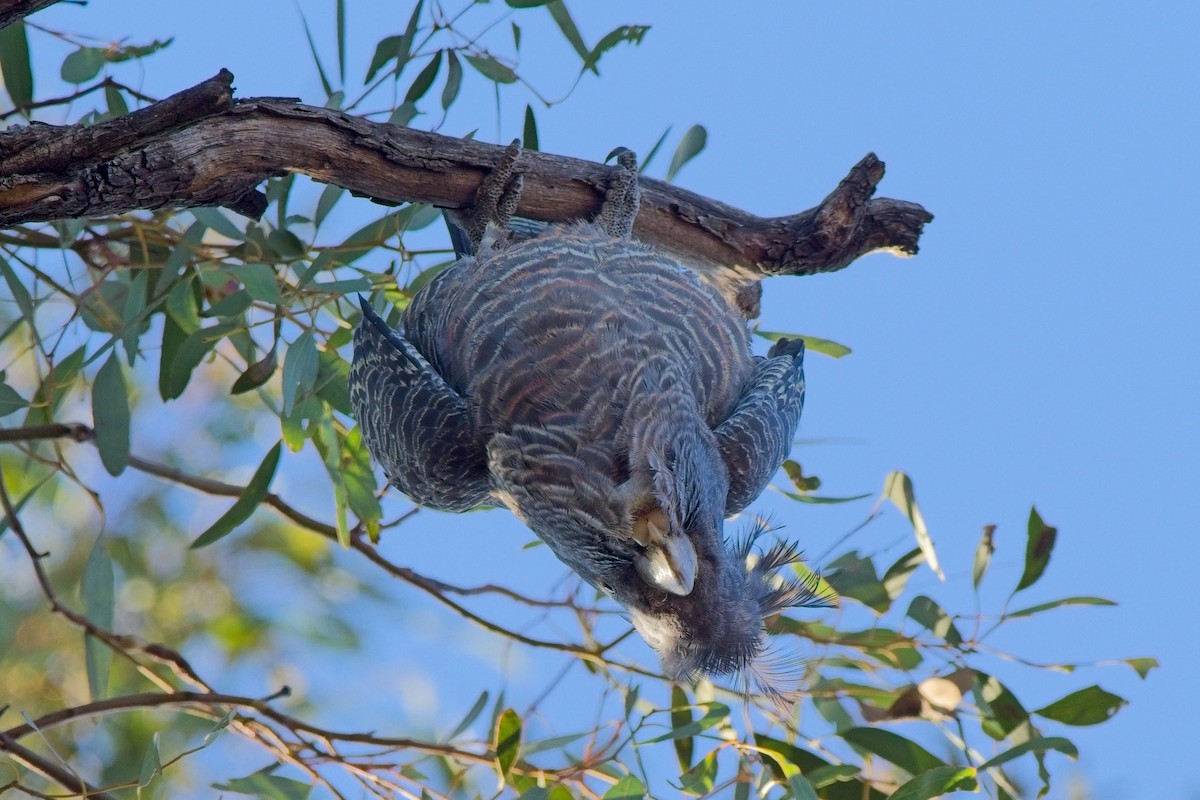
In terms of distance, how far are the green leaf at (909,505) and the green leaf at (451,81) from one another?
1.46m

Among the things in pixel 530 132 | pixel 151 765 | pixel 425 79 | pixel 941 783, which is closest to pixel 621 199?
pixel 530 132

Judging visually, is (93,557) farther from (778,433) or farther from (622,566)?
(778,433)

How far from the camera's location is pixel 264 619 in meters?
5.31

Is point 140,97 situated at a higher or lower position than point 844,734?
higher

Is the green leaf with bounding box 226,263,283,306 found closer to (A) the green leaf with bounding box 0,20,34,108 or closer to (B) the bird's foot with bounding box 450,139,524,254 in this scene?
(B) the bird's foot with bounding box 450,139,524,254

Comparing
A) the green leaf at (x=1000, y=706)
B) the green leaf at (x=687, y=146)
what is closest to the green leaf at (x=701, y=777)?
the green leaf at (x=1000, y=706)

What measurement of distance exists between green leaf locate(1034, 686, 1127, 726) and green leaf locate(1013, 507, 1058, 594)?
275 millimetres

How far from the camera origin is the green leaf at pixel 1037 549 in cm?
284

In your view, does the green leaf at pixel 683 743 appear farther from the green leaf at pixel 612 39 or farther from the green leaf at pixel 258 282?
the green leaf at pixel 612 39

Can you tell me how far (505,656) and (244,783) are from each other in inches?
36.2

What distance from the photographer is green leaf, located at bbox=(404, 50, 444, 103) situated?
3.12 meters

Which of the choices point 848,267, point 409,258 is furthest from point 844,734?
point 409,258

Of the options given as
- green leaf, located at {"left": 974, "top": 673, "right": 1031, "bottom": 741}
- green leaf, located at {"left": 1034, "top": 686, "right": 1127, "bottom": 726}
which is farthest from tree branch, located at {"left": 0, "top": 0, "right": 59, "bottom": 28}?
green leaf, located at {"left": 1034, "top": 686, "right": 1127, "bottom": 726}

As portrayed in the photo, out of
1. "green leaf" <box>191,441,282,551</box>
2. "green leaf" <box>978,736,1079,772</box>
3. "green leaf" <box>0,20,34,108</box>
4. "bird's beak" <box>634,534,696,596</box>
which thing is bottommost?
"green leaf" <box>978,736,1079,772</box>
